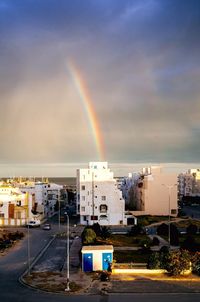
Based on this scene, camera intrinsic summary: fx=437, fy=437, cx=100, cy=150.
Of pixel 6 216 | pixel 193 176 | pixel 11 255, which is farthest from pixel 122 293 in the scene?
pixel 193 176

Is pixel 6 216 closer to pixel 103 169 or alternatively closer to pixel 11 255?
pixel 103 169

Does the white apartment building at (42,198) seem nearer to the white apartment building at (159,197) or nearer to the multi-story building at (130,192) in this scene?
the multi-story building at (130,192)

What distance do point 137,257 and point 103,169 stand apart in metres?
36.2

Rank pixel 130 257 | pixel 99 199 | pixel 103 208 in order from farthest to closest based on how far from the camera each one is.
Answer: pixel 99 199 → pixel 103 208 → pixel 130 257

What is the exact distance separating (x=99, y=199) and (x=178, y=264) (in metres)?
42.7

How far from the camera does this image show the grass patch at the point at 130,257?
39.7m

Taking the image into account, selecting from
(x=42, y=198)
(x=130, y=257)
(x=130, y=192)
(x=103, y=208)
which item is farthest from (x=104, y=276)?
(x=130, y=192)

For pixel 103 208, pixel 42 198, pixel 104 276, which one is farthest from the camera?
pixel 42 198

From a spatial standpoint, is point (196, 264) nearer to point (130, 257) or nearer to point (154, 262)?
point (154, 262)

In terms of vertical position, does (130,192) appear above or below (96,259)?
above

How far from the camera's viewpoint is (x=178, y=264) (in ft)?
107

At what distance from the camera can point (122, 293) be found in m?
28.2

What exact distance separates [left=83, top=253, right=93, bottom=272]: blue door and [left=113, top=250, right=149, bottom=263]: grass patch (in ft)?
16.5


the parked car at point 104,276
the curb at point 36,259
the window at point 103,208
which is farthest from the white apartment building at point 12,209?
the parked car at point 104,276
